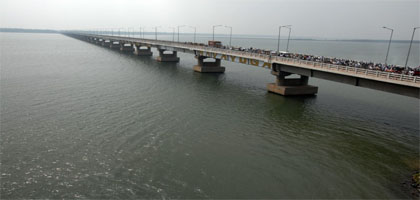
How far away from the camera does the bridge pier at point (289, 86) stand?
144 feet

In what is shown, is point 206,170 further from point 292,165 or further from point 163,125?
point 163,125

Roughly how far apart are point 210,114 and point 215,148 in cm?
1025

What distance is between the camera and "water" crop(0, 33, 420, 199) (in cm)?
1819

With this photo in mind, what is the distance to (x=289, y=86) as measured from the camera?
45.6 meters

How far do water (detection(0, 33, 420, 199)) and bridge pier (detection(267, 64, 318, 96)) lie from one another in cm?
181

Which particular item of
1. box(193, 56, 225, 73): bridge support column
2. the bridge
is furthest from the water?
box(193, 56, 225, 73): bridge support column

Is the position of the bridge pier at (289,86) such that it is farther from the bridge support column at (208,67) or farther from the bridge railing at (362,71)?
the bridge support column at (208,67)

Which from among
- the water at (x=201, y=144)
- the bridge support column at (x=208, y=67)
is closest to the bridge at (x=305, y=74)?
the bridge support column at (x=208, y=67)

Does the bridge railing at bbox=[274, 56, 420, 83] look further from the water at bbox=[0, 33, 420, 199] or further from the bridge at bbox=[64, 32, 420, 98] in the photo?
the water at bbox=[0, 33, 420, 199]

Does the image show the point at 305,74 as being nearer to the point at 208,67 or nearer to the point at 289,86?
the point at 289,86

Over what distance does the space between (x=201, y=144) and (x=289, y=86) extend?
25.5m

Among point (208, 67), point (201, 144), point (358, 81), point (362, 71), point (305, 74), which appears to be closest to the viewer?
point (201, 144)

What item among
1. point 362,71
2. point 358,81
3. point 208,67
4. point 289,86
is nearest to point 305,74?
point 289,86

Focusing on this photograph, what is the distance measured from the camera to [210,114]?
34.0 meters
